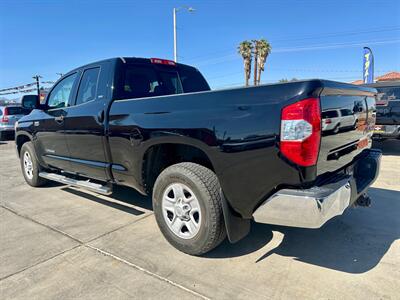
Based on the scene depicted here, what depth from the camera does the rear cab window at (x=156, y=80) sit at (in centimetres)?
392

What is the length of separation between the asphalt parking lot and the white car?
4.05ft

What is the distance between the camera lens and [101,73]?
4.00 metres

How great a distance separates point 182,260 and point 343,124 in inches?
74.4

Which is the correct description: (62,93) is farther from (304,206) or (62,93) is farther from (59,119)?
(304,206)

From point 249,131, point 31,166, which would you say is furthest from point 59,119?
point 249,131

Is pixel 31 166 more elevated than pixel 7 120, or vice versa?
pixel 7 120

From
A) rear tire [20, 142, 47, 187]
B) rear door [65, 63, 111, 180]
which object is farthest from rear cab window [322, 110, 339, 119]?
rear tire [20, 142, 47, 187]

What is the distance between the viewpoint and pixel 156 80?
14.3ft

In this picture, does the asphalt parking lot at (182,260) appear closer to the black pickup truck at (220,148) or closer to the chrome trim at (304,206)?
the black pickup truck at (220,148)

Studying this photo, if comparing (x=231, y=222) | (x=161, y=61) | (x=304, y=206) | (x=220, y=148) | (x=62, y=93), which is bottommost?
(x=231, y=222)

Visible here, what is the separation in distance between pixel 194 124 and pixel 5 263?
7.30ft

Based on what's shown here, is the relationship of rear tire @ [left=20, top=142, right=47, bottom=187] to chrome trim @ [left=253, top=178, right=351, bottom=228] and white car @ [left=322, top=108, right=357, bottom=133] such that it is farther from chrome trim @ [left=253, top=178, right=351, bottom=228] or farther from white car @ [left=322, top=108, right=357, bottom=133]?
white car @ [left=322, top=108, right=357, bottom=133]

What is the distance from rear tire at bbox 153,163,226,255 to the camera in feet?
A: 9.01

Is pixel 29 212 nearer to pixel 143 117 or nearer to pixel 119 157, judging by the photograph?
pixel 119 157
